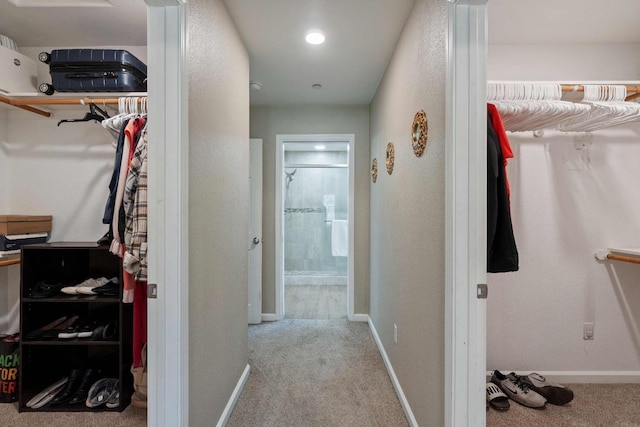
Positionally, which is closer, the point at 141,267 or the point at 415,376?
Answer: the point at 141,267

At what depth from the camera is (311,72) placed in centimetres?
257

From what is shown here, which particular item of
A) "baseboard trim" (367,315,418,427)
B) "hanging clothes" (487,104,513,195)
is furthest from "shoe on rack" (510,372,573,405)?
"hanging clothes" (487,104,513,195)

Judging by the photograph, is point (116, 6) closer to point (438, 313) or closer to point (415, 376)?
point (438, 313)

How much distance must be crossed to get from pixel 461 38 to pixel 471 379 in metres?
1.27

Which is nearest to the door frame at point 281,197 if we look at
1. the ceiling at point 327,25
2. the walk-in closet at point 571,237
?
the ceiling at point 327,25

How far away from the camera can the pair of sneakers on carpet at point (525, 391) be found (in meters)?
1.90

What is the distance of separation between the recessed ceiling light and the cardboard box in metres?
2.12

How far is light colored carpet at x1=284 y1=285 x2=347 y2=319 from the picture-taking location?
12.2ft

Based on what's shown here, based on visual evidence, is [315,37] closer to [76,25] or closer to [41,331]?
[76,25]

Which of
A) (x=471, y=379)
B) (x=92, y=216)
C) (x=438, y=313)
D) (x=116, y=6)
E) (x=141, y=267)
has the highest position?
(x=116, y=6)

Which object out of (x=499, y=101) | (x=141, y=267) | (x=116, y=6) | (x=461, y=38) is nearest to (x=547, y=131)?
(x=499, y=101)

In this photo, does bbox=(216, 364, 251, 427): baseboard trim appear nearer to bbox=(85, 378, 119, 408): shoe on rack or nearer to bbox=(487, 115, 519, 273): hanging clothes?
bbox=(85, 378, 119, 408): shoe on rack

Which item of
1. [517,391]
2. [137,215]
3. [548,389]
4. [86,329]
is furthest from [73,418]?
[548,389]

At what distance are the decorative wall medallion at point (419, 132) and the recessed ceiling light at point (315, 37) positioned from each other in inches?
33.8
